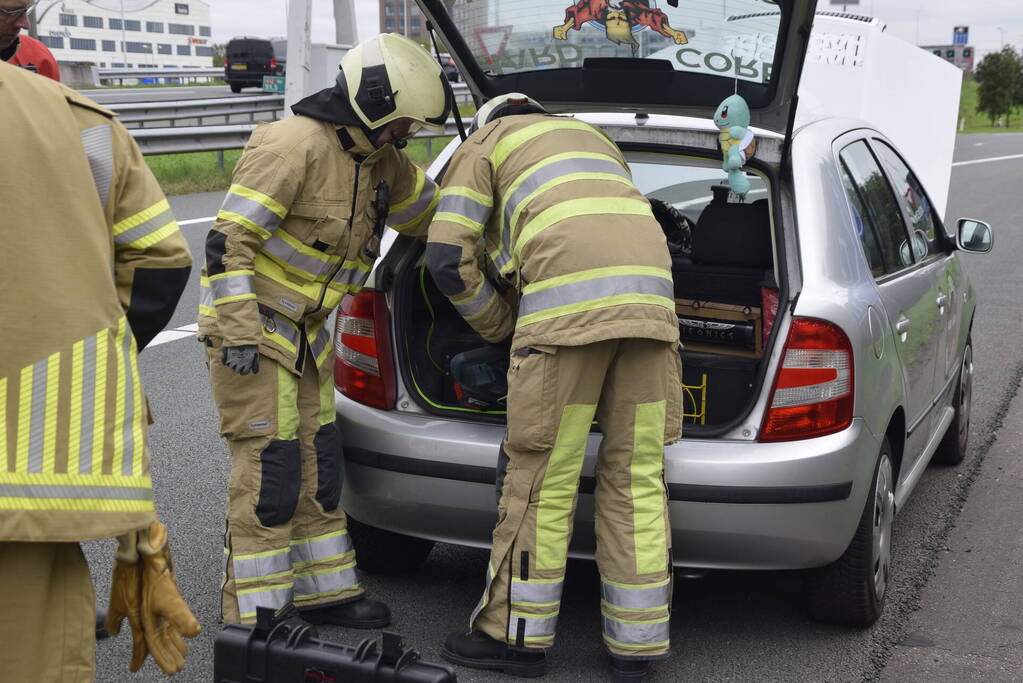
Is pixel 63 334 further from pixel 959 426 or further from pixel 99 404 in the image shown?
pixel 959 426

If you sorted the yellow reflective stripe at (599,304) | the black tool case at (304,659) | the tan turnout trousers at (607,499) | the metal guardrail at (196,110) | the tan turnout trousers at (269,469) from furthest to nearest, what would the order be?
the metal guardrail at (196,110) → the tan turnout trousers at (269,469) → the tan turnout trousers at (607,499) → the yellow reflective stripe at (599,304) → the black tool case at (304,659)

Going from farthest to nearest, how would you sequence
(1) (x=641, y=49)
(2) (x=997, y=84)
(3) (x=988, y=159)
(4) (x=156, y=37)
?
(4) (x=156, y=37), (2) (x=997, y=84), (3) (x=988, y=159), (1) (x=641, y=49)

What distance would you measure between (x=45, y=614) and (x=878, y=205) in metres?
3.17

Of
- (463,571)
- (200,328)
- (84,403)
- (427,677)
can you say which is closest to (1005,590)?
(463,571)

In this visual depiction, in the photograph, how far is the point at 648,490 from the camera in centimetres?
342

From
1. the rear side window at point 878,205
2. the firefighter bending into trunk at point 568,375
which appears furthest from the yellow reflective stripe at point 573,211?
the rear side window at point 878,205

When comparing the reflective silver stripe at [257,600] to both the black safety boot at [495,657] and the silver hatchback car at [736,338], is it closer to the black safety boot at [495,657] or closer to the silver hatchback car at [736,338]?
the silver hatchback car at [736,338]

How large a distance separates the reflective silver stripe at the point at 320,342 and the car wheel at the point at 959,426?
2.83m

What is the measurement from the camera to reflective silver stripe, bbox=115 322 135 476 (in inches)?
83.9

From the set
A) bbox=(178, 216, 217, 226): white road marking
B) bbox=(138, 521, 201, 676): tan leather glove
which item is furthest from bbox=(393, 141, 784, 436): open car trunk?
bbox=(178, 216, 217, 226): white road marking

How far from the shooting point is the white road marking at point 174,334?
7.76m

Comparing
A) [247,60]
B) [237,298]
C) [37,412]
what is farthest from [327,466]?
[247,60]

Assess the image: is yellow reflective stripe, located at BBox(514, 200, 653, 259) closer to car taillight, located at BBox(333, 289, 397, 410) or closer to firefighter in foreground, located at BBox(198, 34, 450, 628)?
firefighter in foreground, located at BBox(198, 34, 450, 628)

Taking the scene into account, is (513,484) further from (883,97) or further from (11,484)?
(883,97)
